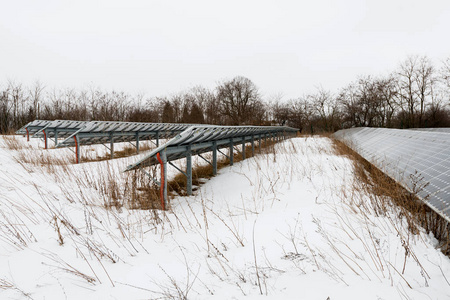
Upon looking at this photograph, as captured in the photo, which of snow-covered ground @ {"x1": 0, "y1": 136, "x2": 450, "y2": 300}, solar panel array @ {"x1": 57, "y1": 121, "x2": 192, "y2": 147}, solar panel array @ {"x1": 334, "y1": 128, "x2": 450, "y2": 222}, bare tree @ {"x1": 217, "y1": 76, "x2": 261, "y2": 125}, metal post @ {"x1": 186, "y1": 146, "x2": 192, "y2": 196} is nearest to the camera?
snow-covered ground @ {"x1": 0, "y1": 136, "x2": 450, "y2": 300}

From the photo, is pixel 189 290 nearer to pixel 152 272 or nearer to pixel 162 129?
pixel 152 272

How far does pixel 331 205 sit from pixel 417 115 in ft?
118

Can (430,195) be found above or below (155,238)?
above

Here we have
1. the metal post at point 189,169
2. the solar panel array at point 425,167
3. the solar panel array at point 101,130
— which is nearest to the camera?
the solar panel array at point 425,167

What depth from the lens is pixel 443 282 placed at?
178cm

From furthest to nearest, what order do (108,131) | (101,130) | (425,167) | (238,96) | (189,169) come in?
1. (238,96)
2. (108,131)
3. (101,130)
4. (189,169)
5. (425,167)

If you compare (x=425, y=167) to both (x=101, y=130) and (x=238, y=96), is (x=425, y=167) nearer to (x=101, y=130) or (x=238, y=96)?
(x=101, y=130)

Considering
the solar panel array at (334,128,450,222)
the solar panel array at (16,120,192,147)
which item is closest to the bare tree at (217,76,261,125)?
the solar panel array at (16,120,192,147)

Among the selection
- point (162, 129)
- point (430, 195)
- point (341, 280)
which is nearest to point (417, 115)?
point (162, 129)

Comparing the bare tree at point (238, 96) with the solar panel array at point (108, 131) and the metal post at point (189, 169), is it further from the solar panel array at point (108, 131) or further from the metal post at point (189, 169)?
the metal post at point (189, 169)

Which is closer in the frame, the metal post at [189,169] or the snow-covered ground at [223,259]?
the snow-covered ground at [223,259]

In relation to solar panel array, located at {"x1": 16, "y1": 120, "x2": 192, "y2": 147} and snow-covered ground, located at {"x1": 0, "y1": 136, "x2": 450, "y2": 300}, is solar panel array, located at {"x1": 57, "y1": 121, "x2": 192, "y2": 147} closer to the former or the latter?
solar panel array, located at {"x1": 16, "y1": 120, "x2": 192, "y2": 147}

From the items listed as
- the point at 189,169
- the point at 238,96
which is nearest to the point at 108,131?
the point at 189,169

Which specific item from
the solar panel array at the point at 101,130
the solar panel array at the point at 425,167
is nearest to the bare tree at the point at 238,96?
the solar panel array at the point at 101,130
